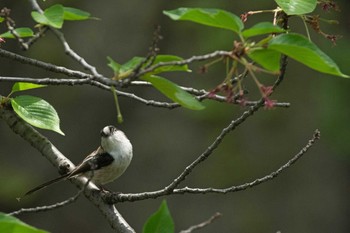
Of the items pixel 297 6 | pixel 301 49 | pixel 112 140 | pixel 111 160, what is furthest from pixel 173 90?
pixel 112 140

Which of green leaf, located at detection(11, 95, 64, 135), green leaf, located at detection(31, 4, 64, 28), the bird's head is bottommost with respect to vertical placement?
the bird's head

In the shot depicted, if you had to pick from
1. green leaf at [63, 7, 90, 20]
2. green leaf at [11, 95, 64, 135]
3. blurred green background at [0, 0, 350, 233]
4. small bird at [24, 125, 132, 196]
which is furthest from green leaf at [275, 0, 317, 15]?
blurred green background at [0, 0, 350, 233]

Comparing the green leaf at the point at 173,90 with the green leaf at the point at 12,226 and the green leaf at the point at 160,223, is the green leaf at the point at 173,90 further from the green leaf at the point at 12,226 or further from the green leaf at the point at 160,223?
the green leaf at the point at 12,226

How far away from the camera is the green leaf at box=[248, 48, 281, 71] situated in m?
1.50

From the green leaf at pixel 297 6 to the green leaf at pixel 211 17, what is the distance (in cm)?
31

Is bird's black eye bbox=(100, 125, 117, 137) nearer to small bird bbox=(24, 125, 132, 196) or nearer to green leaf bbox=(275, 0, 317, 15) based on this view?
small bird bbox=(24, 125, 132, 196)

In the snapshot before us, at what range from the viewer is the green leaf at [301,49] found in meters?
1.46

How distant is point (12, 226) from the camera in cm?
122

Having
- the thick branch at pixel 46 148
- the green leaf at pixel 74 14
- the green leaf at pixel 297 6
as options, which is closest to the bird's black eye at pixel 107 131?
the thick branch at pixel 46 148

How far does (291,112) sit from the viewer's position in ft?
20.3

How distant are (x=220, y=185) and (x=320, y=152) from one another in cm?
101

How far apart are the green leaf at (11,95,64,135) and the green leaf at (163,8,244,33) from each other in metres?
0.67

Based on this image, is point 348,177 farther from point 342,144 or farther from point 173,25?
point 173,25

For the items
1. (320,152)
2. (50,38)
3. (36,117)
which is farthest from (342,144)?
(36,117)
